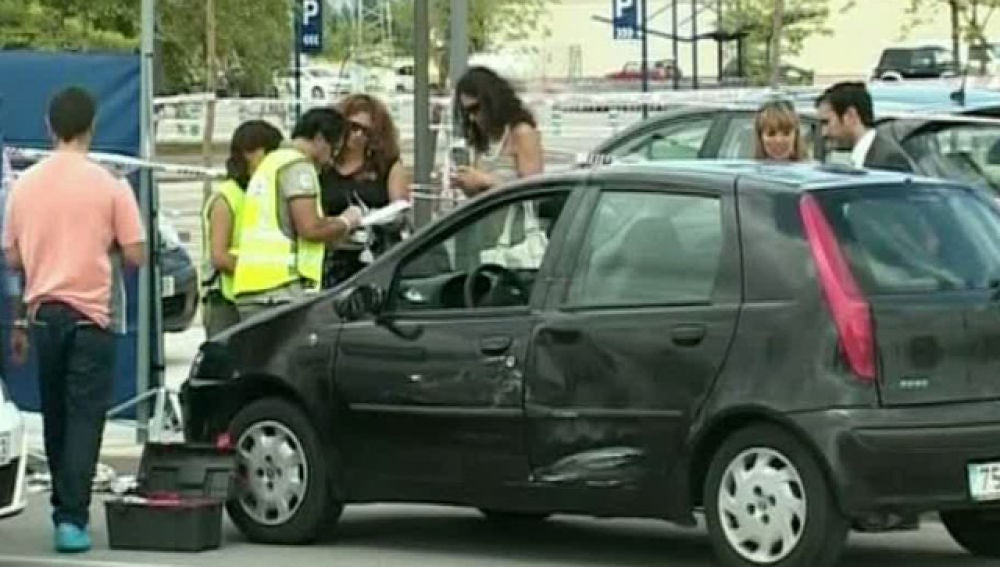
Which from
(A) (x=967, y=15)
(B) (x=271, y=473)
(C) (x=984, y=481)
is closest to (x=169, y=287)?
(B) (x=271, y=473)

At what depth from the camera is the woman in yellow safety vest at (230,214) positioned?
12.9m

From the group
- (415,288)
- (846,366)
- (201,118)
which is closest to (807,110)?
(415,288)

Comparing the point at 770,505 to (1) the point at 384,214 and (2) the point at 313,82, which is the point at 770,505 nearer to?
(1) the point at 384,214

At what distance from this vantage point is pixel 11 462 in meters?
10.2

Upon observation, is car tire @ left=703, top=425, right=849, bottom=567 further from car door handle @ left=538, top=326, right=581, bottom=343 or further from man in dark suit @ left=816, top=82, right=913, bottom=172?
man in dark suit @ left=816, top=82, right=913, bottom=172

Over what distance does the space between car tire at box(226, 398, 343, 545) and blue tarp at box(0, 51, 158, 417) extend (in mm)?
3016

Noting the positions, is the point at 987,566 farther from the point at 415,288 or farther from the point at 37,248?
the point at 37,248

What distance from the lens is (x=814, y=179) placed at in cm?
991

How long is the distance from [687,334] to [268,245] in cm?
345

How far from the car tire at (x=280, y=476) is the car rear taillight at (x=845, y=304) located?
2.42 metres

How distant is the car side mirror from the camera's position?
10.7 m

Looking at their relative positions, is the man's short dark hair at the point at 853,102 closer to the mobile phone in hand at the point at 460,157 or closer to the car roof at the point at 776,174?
the mobile phone in hand at the point at 460,157

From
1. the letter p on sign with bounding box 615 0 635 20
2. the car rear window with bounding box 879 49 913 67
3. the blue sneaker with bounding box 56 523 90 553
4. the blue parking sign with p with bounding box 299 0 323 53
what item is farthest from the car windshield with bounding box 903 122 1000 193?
the car rear window with bounding box 879 49 913 67

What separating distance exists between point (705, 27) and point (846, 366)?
1979 inches
